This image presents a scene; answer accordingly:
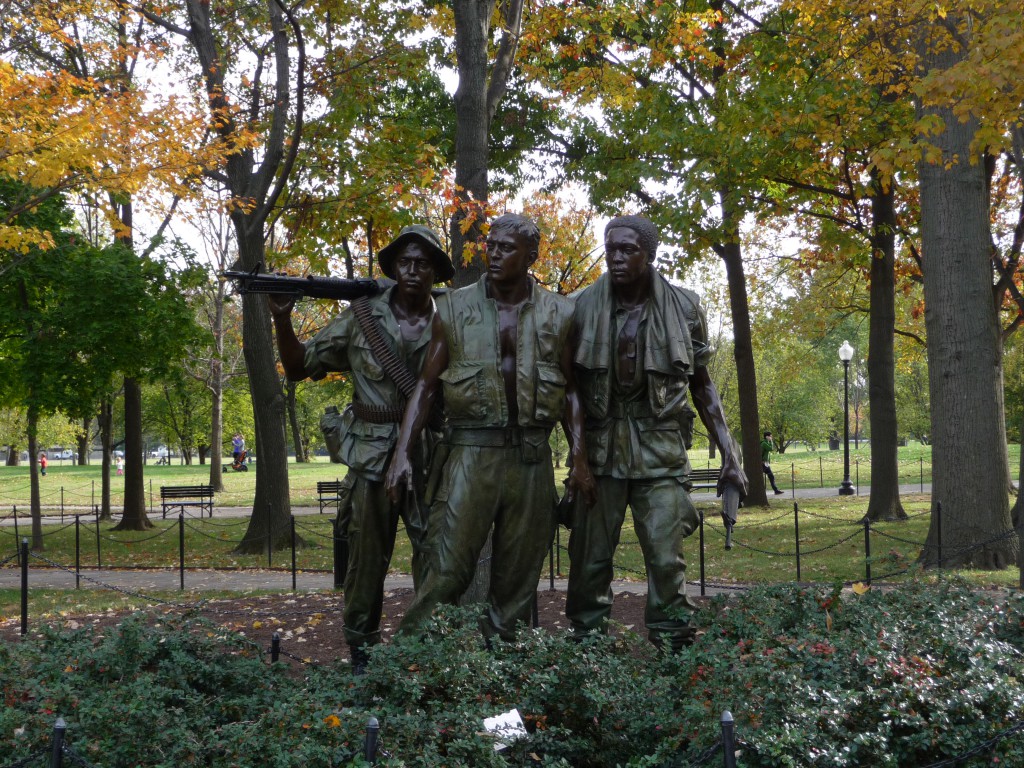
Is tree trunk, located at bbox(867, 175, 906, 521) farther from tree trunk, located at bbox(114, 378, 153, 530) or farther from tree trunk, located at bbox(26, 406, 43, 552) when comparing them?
tree trunk, located at bbox(26, 406, 43, 552)

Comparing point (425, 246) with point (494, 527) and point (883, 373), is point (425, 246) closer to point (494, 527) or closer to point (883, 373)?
point (494, 527)

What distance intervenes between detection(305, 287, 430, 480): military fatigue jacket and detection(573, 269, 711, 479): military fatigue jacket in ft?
3.01

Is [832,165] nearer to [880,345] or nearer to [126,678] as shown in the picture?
[880,345]

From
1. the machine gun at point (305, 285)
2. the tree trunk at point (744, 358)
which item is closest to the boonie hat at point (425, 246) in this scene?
the machine gun at point (305, 285)

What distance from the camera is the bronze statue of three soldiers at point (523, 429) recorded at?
506 cm

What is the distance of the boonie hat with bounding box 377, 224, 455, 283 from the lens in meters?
5.48

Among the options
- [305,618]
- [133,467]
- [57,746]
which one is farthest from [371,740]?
[133,467]

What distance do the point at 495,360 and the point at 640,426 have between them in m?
0.85

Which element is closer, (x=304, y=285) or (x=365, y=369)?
(x=304, y=285)

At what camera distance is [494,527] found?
17.2 feet

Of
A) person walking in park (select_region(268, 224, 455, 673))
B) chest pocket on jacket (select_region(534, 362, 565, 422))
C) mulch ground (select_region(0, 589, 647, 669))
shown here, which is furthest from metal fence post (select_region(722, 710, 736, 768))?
mulch ground (select_region(0, 589, 647, 669))

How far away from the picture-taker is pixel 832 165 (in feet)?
55.1

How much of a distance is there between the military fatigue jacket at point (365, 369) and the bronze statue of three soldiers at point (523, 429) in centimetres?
1

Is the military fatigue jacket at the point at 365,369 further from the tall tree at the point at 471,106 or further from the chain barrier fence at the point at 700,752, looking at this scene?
the tall tree at the point at 471,106
